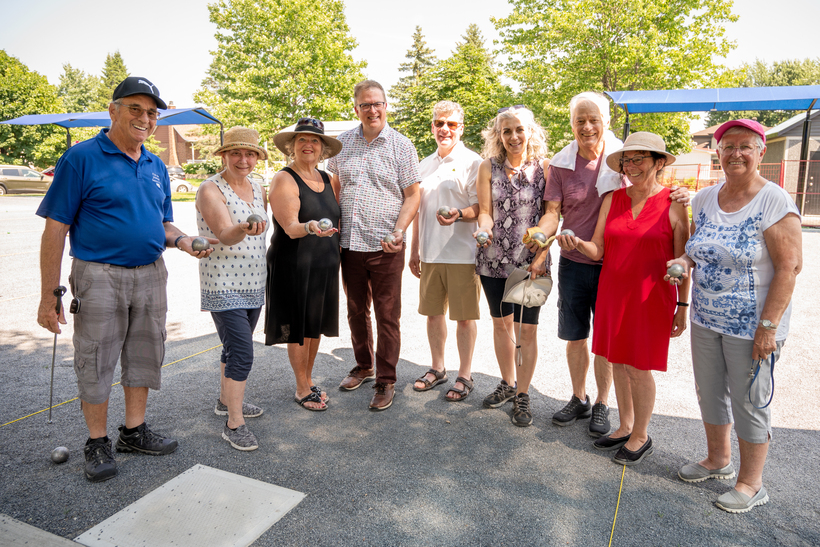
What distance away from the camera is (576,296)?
393 centimetres

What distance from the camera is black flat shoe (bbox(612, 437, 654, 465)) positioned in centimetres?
349

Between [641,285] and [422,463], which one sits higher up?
[641,285]

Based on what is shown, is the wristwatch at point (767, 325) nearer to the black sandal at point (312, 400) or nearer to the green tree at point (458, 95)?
the black sandal at point (312, 400)

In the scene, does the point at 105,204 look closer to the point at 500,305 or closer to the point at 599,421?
the point at 500,305

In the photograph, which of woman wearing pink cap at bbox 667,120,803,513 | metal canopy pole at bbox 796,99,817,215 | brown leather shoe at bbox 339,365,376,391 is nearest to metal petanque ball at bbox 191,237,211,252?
brown leather shoe at bbox 339,365,376,391

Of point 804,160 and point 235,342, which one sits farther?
point 804,160

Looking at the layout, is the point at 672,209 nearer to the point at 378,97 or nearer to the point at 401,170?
the point at 401,170

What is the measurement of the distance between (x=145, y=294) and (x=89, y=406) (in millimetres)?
759

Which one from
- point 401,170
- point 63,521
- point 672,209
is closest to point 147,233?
point 63,521

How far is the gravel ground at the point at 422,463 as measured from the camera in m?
2.82

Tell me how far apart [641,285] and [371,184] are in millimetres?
2192

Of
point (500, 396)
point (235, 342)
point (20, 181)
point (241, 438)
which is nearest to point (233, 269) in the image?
point (235, 342)

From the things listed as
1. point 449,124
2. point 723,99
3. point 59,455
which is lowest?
point 59,455

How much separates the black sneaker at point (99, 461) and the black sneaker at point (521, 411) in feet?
8.92
